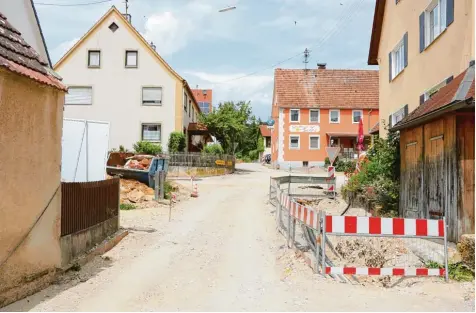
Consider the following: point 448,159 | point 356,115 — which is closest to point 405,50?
point 448,159

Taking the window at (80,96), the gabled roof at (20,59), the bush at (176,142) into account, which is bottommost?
the gabled roof at (20,59)

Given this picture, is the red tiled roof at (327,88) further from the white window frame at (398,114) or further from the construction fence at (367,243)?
the construction fence at (367,243)

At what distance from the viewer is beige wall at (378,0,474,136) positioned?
11.2 m

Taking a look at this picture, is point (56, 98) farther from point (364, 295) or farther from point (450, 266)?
point (450, 266)

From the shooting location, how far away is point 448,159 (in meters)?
9.40

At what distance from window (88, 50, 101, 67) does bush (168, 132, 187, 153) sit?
815cm

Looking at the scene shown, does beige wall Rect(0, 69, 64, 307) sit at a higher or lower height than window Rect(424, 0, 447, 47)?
lower

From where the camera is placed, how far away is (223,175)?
125ft

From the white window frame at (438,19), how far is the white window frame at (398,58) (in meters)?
2.69

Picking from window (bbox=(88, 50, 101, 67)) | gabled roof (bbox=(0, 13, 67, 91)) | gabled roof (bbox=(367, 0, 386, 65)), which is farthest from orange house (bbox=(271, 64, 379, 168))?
gabled roof (bbox=(0, 13, 67, 91))

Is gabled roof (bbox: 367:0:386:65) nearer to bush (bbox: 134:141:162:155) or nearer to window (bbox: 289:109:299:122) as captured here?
bush (bbox: 134:141:162:155)

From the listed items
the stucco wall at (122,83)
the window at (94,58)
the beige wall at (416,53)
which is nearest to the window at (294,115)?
the stucco wall at (122,83)

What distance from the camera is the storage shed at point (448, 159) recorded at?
8789 mm

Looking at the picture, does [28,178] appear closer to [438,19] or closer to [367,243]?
[367,243]
